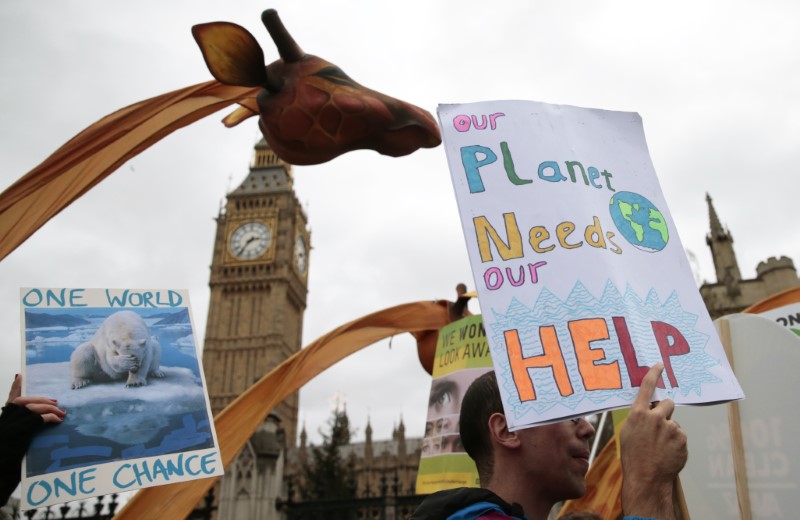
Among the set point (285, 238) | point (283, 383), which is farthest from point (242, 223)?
point (283, 383)

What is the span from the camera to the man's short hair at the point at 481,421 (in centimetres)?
151

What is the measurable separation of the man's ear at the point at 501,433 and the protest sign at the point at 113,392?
1049 millimetres

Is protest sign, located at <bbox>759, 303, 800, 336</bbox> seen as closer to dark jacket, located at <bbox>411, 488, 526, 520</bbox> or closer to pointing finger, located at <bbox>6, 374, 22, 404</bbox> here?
dark jacket, located at <bbox>411, 488, 526, 520</bbox>

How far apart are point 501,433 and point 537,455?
10 cm

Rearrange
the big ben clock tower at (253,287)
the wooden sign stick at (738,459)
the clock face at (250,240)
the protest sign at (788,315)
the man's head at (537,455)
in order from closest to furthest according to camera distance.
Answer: the man's head at (537,455) < the wooden sign stick at (738,459) < the protest sign at (788,315) < the big ben clock tower at (253,287) < the clock face at (250,240)

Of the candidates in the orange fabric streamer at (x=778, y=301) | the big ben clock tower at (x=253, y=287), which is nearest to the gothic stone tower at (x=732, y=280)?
the orange fabric streamer at (x=778, y=301)

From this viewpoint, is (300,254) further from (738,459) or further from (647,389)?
(647,389)

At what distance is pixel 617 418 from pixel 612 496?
2.09 ft

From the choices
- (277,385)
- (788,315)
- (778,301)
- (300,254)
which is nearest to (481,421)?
(277,385)

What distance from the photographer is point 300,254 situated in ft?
201

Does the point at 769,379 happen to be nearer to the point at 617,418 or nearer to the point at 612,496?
the point at 612,496

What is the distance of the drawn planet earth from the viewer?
166 centimetres

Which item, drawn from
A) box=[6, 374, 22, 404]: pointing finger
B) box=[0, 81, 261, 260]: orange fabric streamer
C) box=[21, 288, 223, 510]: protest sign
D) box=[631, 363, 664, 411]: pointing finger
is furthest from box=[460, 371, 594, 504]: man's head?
box=[0, 81, 261, 260]: orange fabric streamer

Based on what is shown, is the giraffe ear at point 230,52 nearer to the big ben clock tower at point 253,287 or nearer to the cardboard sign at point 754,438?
the cardboard sign at point 754,438
